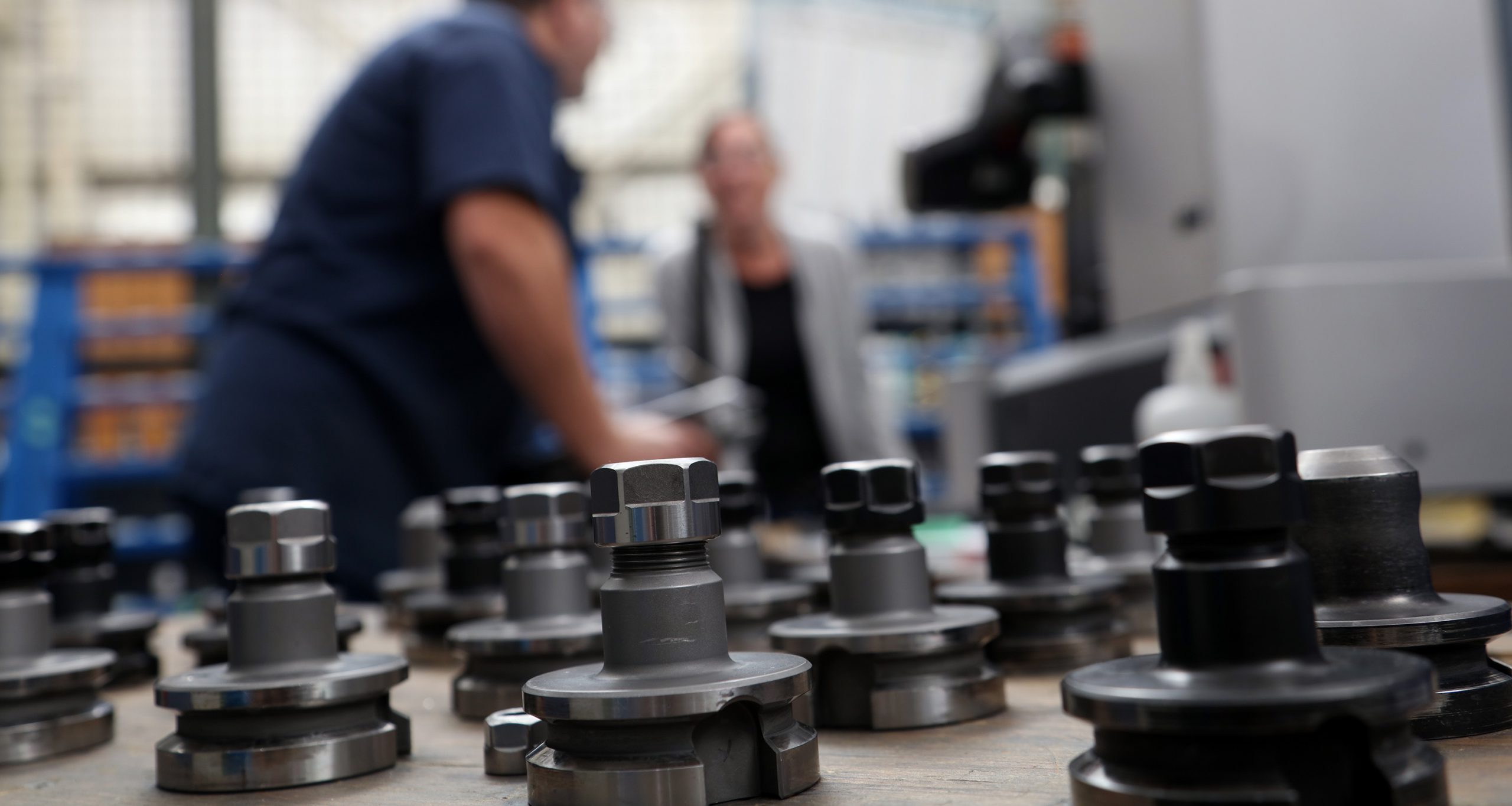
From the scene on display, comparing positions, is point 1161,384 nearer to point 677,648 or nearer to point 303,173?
point 677,648

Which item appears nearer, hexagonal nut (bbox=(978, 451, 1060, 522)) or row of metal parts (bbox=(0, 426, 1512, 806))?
row of metal parts (bbox=(0, 426, 1512, 806))

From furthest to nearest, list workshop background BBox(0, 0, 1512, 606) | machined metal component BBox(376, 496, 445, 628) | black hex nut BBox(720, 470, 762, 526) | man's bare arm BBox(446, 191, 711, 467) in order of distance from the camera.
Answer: man's bare arm BBox(446, 191, 711, 467) → workshop background BBox(0, 0, 1512, 606) → machined metal component BBox(376, 496, 445, 628) → black hex nut BBox(720, 470, 762, 526)

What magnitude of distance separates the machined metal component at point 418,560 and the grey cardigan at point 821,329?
6.79 ft

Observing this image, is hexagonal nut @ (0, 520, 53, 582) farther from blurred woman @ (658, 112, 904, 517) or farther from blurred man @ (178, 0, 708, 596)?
blurred woman @ (658, 112, 904, 517)

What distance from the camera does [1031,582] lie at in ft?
1.67

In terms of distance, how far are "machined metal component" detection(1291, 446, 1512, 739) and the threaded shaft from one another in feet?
0.60

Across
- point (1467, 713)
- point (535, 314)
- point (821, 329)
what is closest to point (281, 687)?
point (1467, 713)

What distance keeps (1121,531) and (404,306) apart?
1121mm

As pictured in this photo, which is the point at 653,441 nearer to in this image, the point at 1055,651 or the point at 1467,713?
the point at 1055,651

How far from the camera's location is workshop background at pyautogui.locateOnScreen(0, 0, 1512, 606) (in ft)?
2.83

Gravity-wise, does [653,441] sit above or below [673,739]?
above

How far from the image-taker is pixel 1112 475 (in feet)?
1.98

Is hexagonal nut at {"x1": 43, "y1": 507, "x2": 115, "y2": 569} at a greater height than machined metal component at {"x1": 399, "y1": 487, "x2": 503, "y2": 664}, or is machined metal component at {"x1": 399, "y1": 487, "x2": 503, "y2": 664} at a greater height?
hexagonal nut at {"x1": 43, "y1": 507, "x2": 115, "y2": 569}

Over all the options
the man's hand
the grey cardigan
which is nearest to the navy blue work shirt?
the man's hand
